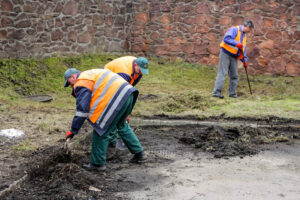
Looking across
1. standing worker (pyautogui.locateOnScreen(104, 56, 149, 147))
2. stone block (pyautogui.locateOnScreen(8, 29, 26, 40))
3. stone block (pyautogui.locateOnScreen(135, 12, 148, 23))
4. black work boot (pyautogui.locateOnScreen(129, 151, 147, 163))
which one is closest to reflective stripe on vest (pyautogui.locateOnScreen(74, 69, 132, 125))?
black work boot (pyautogui.locateOnScreen(129, 151, 147, 163))

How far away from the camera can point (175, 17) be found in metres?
14.2

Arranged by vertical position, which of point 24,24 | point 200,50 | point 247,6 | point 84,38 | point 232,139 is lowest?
point 232,139

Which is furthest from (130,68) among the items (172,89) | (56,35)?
(56,35)

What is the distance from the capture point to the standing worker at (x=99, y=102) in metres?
5.06

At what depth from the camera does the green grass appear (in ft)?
30.2

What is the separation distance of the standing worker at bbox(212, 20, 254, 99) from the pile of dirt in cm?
314

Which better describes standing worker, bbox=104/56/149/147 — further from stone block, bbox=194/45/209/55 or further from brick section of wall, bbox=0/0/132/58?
stone block, bbox=194/45/209/55

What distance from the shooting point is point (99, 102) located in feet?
16.9

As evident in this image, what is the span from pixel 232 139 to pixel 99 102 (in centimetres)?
267

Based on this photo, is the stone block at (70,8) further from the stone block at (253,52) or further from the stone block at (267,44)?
the stone block at (267,44)

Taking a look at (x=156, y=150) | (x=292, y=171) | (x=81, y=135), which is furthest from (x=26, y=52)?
(x=292, y=171)

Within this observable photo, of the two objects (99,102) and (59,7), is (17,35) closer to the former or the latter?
(59,7)

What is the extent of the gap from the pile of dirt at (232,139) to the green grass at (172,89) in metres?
1.35

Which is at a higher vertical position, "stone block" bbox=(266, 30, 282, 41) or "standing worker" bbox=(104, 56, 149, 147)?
"standing worker" bbox=(104, 56, 149, 147)
